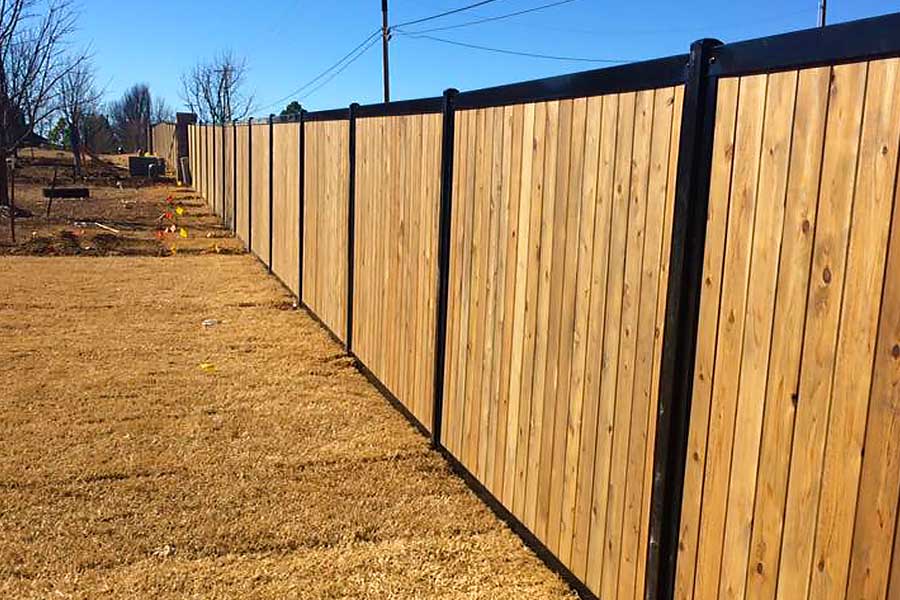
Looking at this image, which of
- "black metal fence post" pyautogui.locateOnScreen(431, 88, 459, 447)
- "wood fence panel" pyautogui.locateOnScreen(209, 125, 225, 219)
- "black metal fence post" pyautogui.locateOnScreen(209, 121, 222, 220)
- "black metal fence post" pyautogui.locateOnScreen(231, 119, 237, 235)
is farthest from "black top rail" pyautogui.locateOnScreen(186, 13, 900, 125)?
"black metal fence post" pyautogui.locateOnScreen(209, 121, 222, 220)

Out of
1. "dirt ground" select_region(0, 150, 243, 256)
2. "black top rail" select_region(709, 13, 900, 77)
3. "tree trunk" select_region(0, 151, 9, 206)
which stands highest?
"black top rail" select_region(709, 13, 900, 77)

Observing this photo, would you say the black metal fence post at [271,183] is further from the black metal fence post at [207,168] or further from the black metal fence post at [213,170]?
the black metal fence post at [207,168]

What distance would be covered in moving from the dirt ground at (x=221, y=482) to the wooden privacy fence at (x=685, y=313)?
39cm

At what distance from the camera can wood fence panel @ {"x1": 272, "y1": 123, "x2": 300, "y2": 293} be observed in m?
9.67

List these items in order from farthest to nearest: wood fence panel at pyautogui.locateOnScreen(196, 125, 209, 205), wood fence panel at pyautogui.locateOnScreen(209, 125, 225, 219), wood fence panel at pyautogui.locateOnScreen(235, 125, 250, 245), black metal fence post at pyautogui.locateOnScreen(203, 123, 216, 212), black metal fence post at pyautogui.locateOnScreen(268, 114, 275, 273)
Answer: wood fence panel at pyautogui.locateOnScreen(196, 125, 209, 205)
black metal fence post at pyautogui.locateOnScreen(203, 123, 216, 212)
wood fence panel at pyautogui.locateOnScreen(209, 125, 225, 219)
wood fence panel at pyautogui.locateOnScreen(235, 125, 250, 245)
black metal fence post at pyautogui.locateOnScreen(268, 114, 275, 273)

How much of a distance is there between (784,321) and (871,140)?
20.5 inches

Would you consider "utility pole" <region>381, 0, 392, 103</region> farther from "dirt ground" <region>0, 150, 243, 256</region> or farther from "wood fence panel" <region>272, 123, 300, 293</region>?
"wood fence panel" <region>272, 123, 300, 293</region>

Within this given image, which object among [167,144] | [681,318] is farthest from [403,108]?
[167,144]

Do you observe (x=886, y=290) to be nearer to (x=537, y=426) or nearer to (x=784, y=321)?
(x=784, y=321)

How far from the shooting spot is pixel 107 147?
78000mm

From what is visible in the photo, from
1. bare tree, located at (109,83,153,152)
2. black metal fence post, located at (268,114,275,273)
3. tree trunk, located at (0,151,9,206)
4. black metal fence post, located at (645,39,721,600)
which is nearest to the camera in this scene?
black metal fence post, located at (645,39,721,600)

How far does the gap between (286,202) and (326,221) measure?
8.07ft

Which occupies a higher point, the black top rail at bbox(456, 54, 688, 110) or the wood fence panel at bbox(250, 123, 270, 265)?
the black top rail at bbox(456, 54, 688, 110)

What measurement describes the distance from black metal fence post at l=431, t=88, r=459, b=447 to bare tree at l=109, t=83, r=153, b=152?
76.4 metres
